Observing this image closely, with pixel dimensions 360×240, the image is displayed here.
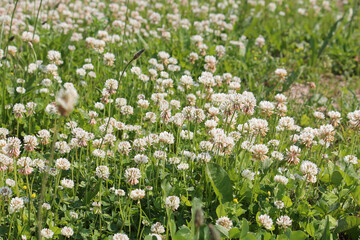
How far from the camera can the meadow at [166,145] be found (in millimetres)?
2275

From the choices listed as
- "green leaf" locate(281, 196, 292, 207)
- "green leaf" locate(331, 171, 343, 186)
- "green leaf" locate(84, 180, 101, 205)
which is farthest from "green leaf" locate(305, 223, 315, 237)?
"green leaf" locate(84, 180, 101, 205)

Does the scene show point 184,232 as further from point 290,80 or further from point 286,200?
point 290,80

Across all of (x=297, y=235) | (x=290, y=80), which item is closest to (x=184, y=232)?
(x=297, y=235)

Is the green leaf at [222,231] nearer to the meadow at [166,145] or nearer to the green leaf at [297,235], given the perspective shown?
the meadow at [166,145]

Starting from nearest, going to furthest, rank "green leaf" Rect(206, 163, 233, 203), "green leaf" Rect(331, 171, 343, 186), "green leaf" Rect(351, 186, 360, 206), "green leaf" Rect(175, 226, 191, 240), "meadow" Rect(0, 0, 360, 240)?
"green leaf" Rect(175, 226, 191, 240)
"meadow" Rect(0, 0, 360, 240)
"green leaf" Rect(206, 163, 233, 203)
"green leaf" Rect(351, 186, 360, 206)
"green leaf" Rect(331, 171, 343, 186)

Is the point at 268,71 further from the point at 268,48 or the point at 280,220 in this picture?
the point at 280,220

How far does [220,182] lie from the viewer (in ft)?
7.94

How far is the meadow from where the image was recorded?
228 centimetres

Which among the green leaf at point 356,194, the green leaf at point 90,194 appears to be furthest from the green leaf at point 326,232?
the green leaf at point 90,194

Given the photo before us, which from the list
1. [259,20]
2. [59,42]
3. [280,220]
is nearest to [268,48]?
[259,20]

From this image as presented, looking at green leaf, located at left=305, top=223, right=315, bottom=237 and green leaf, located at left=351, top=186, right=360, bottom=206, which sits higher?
A: green leaf, located at left=351, top=186, right=360, bottom=206

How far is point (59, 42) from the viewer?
438 cm

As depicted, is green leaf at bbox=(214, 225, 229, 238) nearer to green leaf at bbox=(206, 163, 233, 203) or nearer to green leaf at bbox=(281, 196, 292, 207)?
green leaf at bbox=(206, 163, 233, 203)

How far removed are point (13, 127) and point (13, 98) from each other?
0.24m
